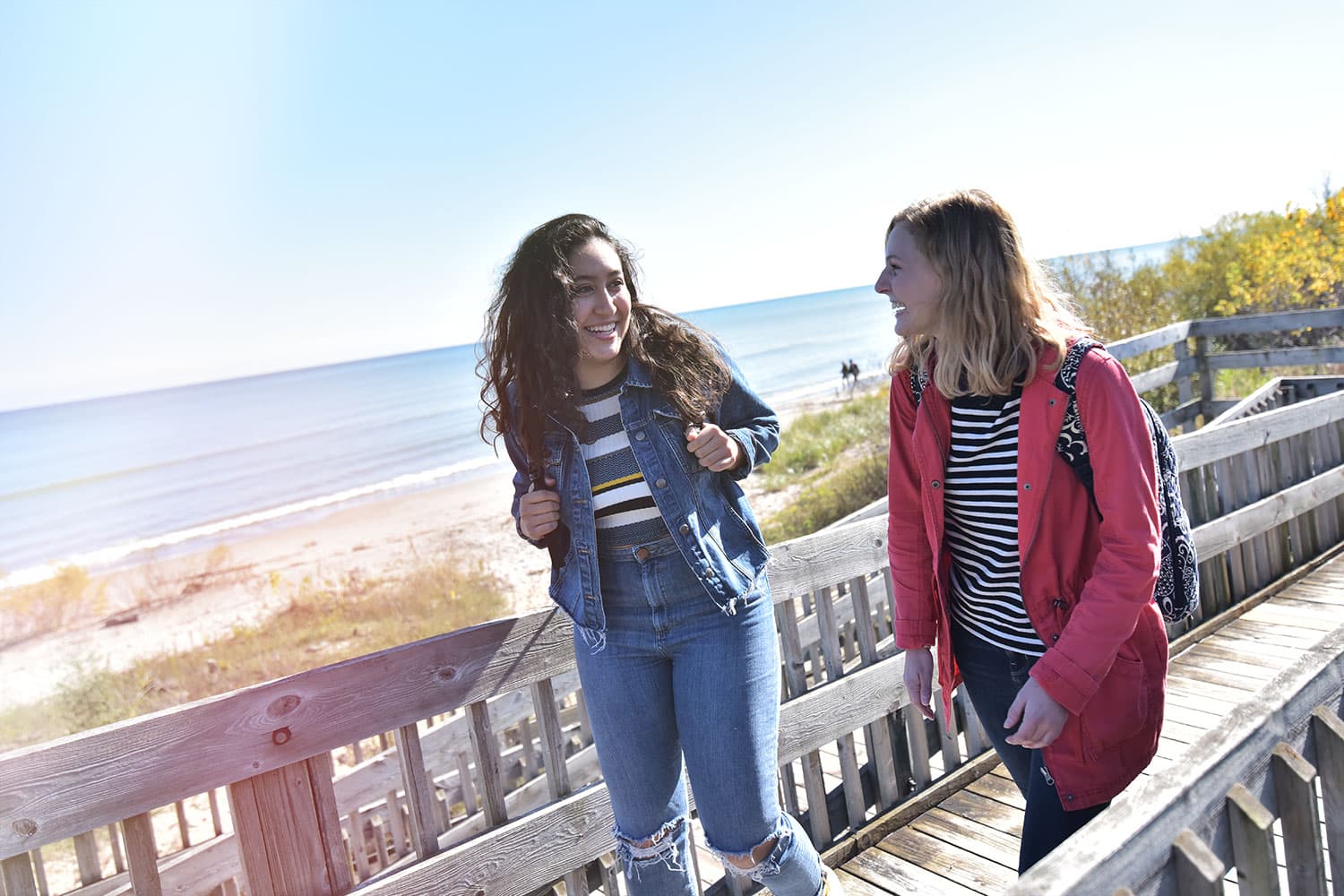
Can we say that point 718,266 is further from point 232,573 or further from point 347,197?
point 232,573

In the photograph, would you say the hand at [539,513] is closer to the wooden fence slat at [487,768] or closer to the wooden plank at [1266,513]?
the wooden fence slat at [487,768]

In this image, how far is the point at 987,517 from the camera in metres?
1.83

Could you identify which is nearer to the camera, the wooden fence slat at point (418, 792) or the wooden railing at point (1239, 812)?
the wooden railing at point (1239, 812)

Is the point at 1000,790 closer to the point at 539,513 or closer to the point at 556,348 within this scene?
the point at 539,513

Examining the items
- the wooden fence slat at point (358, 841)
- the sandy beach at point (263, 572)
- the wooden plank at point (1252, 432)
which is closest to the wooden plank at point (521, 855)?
the wooden fence slat at point (358, 841)

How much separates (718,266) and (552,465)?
4743 inches

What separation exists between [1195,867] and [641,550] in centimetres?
119

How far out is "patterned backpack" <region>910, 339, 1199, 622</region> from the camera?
5.48 feet

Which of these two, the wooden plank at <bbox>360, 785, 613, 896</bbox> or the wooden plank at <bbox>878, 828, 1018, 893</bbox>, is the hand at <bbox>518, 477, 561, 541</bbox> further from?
the wooden plank at <bbox>878, 828, 1018, 893</bbox>

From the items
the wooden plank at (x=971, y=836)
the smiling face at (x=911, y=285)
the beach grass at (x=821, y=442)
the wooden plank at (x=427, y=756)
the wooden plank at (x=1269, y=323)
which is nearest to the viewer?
the smiling face at (x=911, y=285)

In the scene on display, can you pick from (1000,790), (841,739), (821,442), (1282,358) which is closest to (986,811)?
(1000,790)

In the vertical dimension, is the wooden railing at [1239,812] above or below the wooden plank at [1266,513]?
above

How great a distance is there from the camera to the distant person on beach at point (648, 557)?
2.03 m

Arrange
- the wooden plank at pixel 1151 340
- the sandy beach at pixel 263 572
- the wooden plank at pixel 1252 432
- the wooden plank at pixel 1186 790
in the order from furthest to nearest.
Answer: the sandy beach at pixel 263 572 → the wooden plank at pixel 1151 340 → the wooden plank at pixel 1252 432 → the wooden plank at pixel 1186 790
